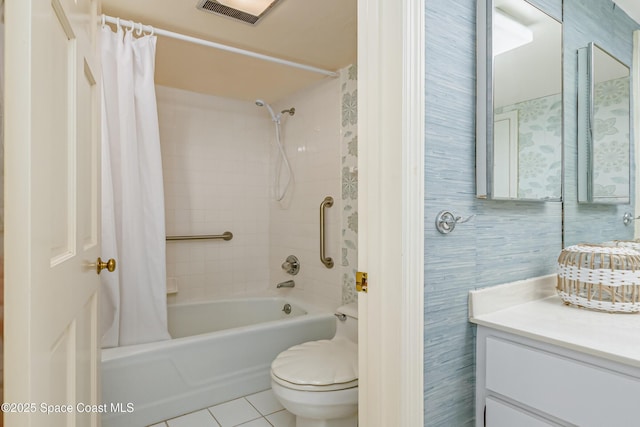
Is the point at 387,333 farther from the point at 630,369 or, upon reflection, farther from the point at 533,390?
the point at 630,369

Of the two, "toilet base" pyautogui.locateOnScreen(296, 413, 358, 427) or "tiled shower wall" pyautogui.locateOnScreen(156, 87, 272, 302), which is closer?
"toilet base" pyautogui.locateOnScreen(296, 413, 358, 427)

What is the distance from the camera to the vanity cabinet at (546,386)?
0.78 meters

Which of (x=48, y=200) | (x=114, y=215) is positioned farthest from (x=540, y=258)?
(x=114, y=215)

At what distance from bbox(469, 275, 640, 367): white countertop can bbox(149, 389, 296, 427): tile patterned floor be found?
1274 millimetres

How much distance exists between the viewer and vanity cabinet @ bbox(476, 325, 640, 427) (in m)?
0.78

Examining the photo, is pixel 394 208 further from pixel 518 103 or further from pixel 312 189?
pixel 312 189

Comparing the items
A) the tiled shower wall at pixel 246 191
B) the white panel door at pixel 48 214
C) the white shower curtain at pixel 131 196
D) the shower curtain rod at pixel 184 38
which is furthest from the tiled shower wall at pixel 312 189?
the white panel door at pixel 48 214

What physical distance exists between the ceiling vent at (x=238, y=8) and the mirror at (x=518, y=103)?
1.02 m

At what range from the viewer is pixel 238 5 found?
5.48ft

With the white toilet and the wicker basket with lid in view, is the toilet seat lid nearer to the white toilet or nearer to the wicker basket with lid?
the white toilet

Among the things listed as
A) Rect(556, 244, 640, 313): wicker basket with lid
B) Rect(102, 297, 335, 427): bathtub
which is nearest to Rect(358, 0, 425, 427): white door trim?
Rect(556, 244, 640, 313): wicker basket with lid

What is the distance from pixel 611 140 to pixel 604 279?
90 cm

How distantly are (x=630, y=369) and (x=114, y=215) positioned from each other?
209cm

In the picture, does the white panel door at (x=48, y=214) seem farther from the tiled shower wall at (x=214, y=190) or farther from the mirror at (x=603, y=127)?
the tiled shower wall at (x=214, y=190)
